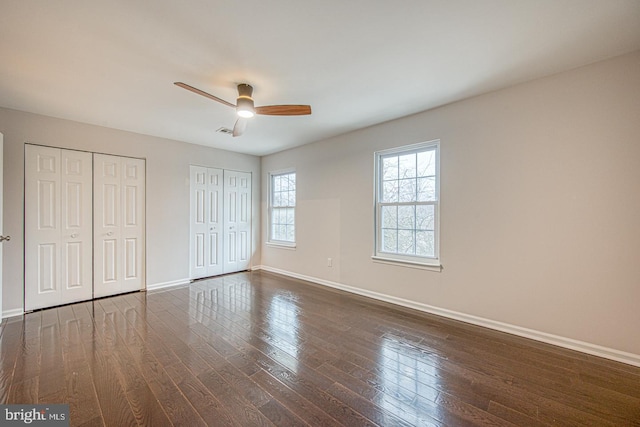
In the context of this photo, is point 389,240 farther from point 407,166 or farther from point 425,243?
point 407,166

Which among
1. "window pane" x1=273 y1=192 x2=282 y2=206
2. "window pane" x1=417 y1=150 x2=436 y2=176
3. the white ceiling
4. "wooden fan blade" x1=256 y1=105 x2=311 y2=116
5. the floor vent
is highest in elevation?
the white ceiling

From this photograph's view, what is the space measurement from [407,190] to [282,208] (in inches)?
107

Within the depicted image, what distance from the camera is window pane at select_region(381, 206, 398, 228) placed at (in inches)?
144

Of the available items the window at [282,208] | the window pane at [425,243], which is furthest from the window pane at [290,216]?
the window pane at [425,243]

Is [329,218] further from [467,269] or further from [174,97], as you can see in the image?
[174,97]

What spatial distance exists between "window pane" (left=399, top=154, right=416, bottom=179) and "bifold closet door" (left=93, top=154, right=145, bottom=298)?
13.2 ft

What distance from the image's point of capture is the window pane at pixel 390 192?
367 cm

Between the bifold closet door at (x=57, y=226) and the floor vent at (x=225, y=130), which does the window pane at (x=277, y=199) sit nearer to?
the floor vent at (x=225, y=130)

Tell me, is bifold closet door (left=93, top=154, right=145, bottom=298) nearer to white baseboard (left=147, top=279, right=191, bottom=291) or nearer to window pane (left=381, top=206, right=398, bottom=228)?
white baseboard (left=147, top=279, right=191, bottom=291)

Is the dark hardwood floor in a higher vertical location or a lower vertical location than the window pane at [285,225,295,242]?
lower

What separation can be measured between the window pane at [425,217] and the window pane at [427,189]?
0.33ft

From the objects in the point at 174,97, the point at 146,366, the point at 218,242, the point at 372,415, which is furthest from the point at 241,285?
the point at 372,415

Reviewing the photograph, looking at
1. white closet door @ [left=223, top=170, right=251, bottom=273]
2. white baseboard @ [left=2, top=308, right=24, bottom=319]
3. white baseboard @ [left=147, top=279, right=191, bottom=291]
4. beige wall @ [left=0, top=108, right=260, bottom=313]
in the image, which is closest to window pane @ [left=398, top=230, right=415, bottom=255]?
white closet door @ [left=223, top=170, right=251, bottom=273]

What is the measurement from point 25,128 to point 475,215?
5.53 metres
